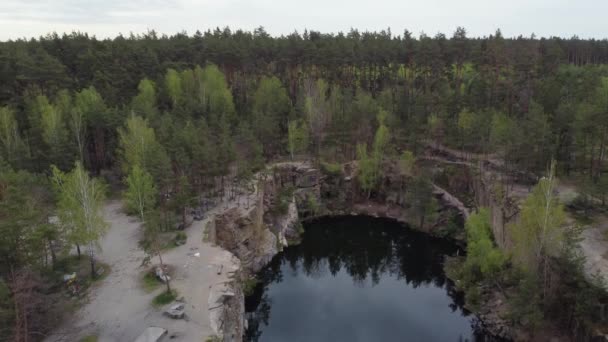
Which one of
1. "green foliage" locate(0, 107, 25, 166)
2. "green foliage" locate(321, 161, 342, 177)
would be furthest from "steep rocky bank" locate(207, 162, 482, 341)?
"green foliage" locate(0, 107, 25, 166)

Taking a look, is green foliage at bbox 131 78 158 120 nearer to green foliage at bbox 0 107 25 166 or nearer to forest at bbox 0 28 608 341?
forest at bbox 0 28 608 341

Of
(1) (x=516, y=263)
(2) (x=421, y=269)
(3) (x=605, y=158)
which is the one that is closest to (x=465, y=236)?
(2) (x=421, y=269)

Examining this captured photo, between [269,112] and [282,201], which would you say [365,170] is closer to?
[282,201]

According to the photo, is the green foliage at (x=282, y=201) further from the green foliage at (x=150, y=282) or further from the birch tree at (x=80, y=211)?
the birch tree at (x=80, y=211)

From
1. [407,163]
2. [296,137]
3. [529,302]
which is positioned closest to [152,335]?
[529,302]

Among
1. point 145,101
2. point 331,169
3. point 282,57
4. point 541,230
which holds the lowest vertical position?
point 331,169
